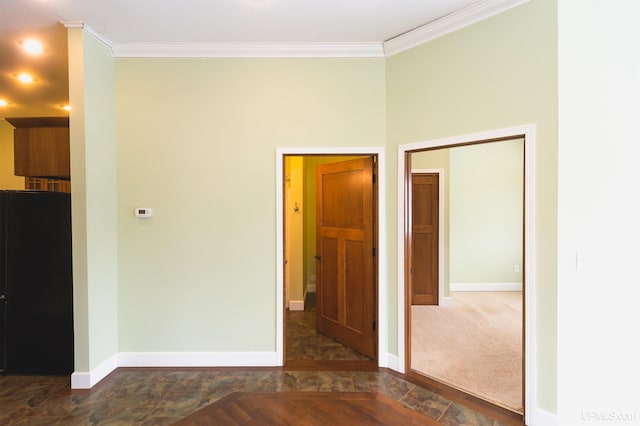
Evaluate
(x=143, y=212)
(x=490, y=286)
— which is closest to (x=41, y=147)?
(x=143, y=212)

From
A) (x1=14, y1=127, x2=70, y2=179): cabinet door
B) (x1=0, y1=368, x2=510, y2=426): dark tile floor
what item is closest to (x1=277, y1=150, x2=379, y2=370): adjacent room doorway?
(x1=0, y1=368, x2=510, y2=426): dark tile floor

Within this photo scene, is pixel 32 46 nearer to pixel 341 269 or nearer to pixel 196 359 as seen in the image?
pixel 196 359

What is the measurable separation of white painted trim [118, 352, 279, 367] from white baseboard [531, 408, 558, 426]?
81.3 inches

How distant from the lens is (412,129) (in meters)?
2.63

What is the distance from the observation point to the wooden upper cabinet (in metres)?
3.35

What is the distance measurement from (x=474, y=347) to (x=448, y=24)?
Result: 323 cm

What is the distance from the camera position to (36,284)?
8.61 feet

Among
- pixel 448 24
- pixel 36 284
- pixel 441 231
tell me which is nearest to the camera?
pixel 448 24

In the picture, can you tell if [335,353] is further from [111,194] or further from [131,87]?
[131,87]

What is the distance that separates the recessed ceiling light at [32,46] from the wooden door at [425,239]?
4731mm

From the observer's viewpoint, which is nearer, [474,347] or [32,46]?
[32,46]

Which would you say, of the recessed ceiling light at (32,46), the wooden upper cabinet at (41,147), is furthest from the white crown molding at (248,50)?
the wooden upper cabinet at (41,147)

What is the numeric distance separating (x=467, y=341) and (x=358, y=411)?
208cm
